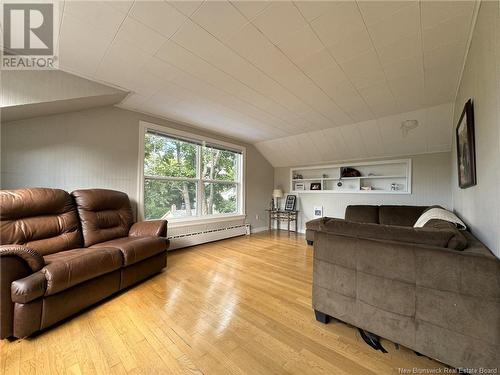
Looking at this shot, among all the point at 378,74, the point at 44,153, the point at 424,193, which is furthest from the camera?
the point at 424,193

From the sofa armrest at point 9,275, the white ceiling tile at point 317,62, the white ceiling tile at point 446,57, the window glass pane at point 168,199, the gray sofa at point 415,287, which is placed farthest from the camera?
the window glass pane at point 168,199

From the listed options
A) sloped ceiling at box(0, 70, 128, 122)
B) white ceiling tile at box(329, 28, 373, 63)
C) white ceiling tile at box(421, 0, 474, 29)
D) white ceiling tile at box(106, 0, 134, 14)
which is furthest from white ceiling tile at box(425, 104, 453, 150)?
sloped ceiling at box(0, 70, 128, 122)

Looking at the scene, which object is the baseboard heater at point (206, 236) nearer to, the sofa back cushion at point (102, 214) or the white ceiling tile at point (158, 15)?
the sofa back cushion at point (102, 214)

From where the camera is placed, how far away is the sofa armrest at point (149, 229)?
8.64 ft

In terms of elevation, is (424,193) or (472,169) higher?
(472,169)

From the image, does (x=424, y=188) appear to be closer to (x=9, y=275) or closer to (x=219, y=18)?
(x=219, y=18)

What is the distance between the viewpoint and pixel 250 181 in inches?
205

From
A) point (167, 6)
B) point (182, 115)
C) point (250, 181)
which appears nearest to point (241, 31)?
point (167, 6)

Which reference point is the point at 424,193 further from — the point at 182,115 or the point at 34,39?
the point at 34,39

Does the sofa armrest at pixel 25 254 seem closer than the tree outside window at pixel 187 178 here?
Yes

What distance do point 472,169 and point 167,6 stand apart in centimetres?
266

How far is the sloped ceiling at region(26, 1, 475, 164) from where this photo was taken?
4.72ft

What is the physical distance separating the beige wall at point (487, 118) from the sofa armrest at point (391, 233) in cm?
23

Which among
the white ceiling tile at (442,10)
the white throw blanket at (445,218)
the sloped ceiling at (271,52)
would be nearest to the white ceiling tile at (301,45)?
the sloped ceiling at (271,52)
